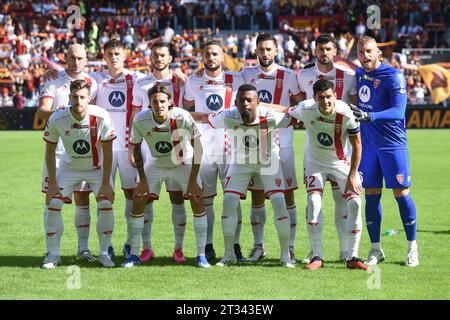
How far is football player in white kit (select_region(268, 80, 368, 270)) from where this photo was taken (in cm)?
836

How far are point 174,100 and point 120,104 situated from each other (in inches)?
23.9

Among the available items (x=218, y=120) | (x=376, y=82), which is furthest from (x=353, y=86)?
(x=218, y=120)

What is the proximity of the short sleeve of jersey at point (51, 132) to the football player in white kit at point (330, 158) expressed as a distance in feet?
7.27

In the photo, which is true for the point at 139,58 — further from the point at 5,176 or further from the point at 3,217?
the point at 3,217

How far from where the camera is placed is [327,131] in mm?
8516

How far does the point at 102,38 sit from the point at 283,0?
8587 mm

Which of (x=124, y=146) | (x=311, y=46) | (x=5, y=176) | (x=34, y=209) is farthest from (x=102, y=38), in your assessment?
(x=124, y=146)

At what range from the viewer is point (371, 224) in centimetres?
897

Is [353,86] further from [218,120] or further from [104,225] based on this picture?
[104,225]

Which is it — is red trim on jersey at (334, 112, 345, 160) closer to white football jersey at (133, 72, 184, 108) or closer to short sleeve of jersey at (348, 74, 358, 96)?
short sleeve of jersey at (348, 74, 358, 96)

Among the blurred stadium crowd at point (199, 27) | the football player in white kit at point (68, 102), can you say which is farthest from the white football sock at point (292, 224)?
the blurred stadium crowd at point (199, 27)

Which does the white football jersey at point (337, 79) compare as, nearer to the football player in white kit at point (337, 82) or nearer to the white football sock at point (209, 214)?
the football player in white kit at point (337, 82)

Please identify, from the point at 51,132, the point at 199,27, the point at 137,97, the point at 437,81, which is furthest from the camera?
the point at 199,27

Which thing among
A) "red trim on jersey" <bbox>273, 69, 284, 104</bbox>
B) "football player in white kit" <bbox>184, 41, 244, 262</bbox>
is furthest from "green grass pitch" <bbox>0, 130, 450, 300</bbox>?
"red trim on jersey" <bbox>273, 69, 284, 104</bbox>
